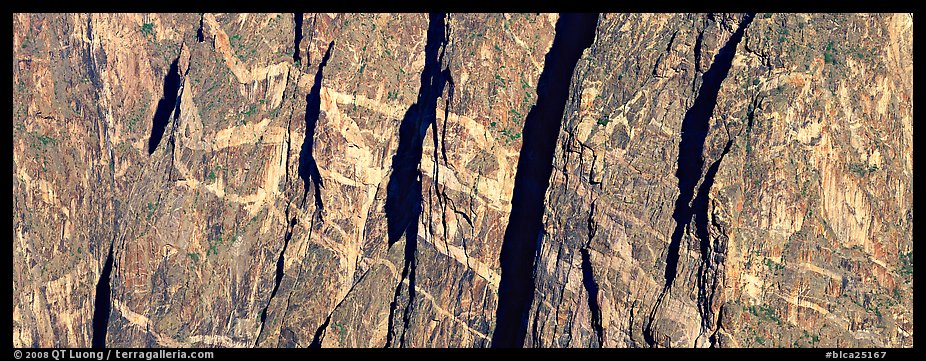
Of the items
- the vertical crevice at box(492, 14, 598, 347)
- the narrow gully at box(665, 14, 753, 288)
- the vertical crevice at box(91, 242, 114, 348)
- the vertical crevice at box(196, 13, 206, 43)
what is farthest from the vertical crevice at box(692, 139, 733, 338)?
the vertical crevice at box(91, 242, 114, 348)

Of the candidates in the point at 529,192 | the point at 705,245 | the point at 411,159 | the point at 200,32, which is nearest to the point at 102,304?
the point at 200,32

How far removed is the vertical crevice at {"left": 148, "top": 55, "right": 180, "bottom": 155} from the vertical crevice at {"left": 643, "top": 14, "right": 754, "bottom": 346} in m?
51.7

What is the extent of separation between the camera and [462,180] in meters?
140

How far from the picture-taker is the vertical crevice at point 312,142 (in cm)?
14975

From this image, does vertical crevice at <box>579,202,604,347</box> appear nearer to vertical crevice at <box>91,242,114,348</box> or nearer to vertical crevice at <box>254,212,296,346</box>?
vertical crevice at <box>254,212,296,346</box>

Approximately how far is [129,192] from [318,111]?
22561mm

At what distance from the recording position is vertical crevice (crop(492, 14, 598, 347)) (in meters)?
139

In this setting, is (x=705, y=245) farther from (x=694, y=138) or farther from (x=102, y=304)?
(x=102, y=304)

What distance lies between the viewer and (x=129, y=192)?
16638cm

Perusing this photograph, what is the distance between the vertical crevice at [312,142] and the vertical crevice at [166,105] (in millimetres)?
19133

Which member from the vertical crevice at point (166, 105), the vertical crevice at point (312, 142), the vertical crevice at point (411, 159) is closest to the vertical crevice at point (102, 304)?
the vertical crevice at point (166, 105)

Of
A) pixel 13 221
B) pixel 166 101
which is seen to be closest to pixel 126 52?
pixel 166 101

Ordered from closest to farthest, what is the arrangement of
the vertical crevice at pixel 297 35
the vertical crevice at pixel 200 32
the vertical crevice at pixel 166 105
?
the vertical crevice at pixel 297 35 < the vertical crevice at pixel 200 32 < the vertical crevice at pixel 166 105

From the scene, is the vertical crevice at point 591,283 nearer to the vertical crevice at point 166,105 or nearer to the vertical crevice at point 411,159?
the vertical crevice at point 411,159
